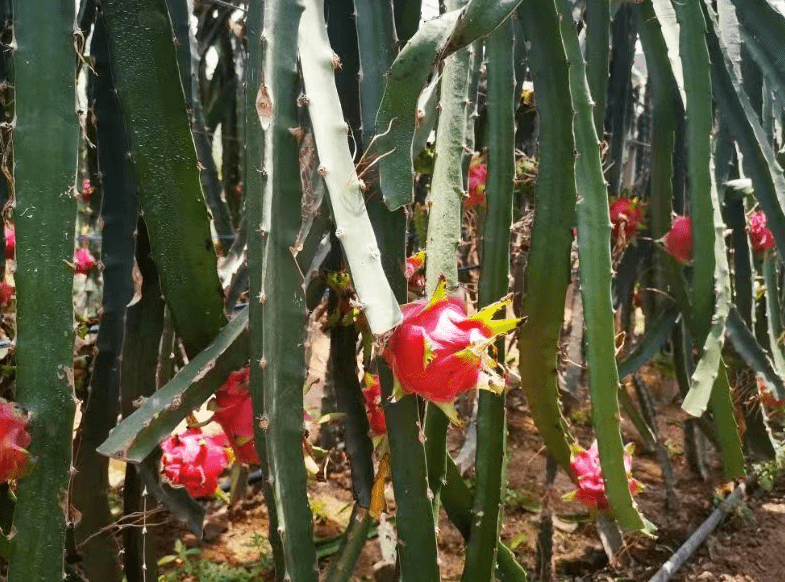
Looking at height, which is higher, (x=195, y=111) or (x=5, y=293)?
(x=195, y=111)

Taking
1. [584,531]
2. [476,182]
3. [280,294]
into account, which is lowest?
[584,531]

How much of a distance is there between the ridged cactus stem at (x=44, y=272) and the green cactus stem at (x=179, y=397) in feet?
0.18

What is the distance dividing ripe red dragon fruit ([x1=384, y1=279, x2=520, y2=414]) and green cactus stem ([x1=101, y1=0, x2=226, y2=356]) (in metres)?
0.26

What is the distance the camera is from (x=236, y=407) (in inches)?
30.0

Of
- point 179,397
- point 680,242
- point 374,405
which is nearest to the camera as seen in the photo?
point 179,397

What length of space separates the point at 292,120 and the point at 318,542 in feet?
4.26

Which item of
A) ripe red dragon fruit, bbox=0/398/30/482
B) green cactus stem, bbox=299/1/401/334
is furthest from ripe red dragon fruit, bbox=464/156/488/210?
ripe red dragon fruit, bbox=0/398/30/482

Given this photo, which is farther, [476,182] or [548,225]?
[476,182]

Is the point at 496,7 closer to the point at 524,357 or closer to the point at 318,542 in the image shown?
the point at 524,357

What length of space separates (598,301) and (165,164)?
56 cm

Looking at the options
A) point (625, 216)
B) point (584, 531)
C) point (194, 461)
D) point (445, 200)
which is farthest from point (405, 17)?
point (584, 531)

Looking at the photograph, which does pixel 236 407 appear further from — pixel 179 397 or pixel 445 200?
pixel 445 200

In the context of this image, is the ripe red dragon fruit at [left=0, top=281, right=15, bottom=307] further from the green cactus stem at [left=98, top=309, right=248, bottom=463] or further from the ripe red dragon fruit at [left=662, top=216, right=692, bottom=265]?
the ripe red dragon fruit at [left=662, top=216, right=692, bottom=265]

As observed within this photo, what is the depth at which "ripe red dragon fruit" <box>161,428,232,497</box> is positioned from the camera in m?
1.15
